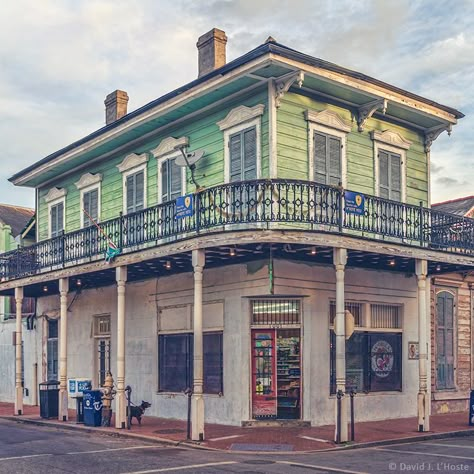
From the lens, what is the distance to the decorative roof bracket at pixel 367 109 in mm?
19272

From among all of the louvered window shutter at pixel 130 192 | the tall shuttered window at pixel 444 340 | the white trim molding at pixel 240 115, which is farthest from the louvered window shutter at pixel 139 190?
the tall shuttered window at pixel 444 340

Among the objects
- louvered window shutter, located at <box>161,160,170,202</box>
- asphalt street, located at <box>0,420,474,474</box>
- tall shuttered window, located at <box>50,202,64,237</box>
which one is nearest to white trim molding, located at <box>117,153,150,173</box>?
louvered window shutter, located at <box>161,160,170,202</box>

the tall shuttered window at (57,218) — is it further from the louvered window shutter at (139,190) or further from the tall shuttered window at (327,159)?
the tall shuttered window at (327,159)

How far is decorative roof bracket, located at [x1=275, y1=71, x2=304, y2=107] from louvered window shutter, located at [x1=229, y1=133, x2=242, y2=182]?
1482 mm

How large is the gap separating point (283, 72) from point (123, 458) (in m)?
9.01

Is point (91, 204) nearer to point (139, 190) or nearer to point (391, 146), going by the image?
point (139, 190)

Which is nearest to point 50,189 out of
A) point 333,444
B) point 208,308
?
point 208,308

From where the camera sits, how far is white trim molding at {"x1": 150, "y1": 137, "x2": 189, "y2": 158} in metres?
20.3

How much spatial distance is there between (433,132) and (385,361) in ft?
21.8

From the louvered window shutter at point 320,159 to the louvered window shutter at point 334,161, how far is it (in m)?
0.19

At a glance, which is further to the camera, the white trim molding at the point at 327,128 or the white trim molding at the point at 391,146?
the white trim molding at the point at 391,146

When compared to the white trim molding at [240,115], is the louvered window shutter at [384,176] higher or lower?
lower

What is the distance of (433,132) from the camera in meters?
21.6

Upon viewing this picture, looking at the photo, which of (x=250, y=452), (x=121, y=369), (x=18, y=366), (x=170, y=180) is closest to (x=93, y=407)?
(x=121, y=369)
